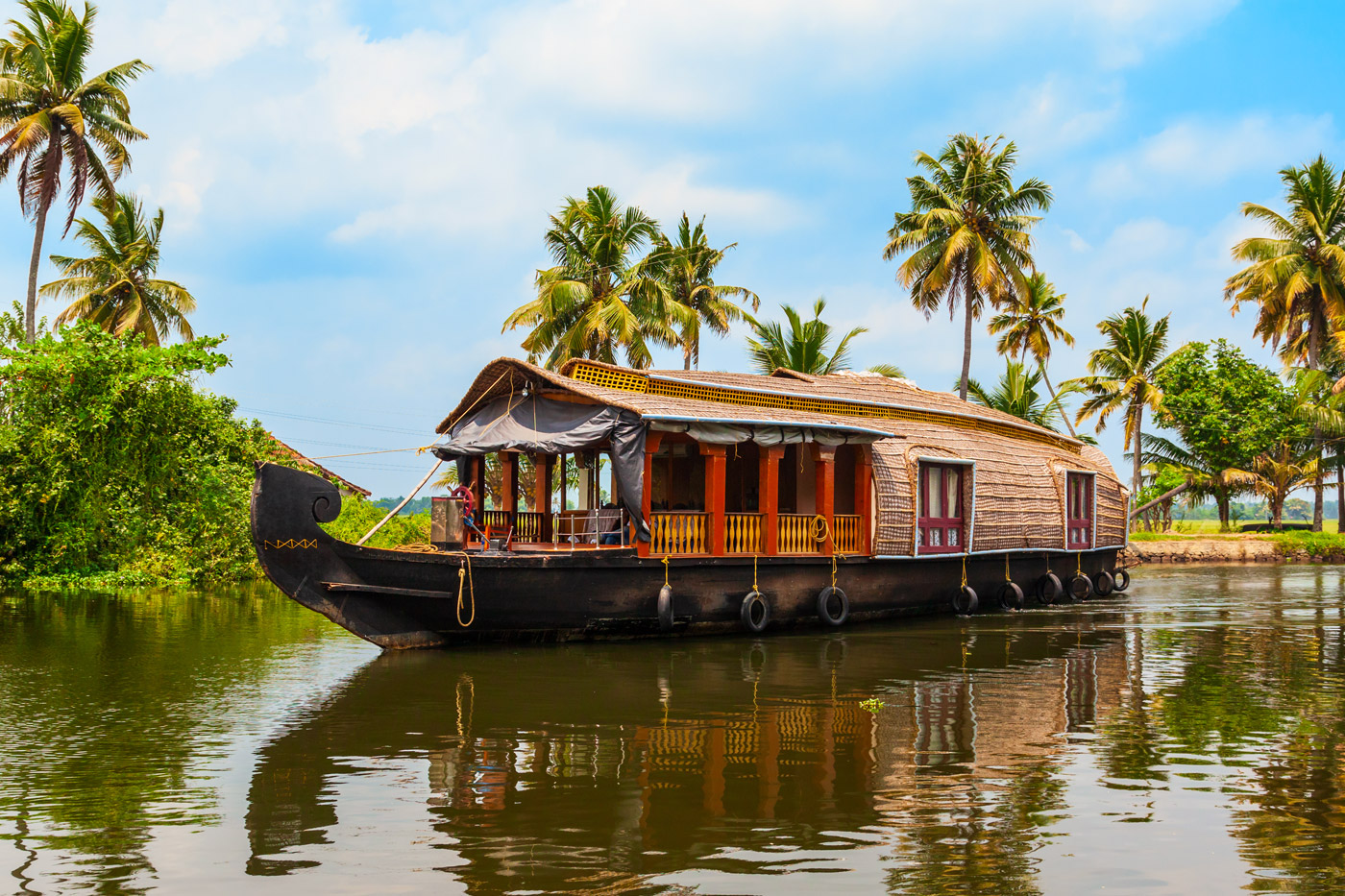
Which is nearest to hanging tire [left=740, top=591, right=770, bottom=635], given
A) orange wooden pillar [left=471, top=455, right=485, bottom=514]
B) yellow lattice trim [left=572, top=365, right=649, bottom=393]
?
yellow lattice trim [left=572, top=365, right=649, bottom=393]

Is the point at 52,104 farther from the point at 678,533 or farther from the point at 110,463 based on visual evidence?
the point at 678,533

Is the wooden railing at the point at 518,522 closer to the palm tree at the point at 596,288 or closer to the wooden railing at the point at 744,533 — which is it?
the wooden railing at the point at 744,533

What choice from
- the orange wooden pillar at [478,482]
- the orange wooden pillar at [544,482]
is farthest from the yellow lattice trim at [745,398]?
the orange wooden pillar at [544,482]

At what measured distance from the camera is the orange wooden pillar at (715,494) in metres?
12.9

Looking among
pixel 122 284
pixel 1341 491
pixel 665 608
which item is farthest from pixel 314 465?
pixel 1341 491

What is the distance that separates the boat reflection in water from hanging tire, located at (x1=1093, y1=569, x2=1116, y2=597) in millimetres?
8717

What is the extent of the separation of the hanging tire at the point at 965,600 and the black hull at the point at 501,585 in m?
2.19

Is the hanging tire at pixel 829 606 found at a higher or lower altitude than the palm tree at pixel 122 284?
lower

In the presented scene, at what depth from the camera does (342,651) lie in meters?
12.2

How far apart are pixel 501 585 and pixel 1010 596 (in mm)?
8880

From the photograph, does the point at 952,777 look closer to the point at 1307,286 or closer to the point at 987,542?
the point at 987,542

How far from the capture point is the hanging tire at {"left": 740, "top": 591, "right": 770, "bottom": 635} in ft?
42.4

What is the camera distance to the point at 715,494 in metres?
13.0

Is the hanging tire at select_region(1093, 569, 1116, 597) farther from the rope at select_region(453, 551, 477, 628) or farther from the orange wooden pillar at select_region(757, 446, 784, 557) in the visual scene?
the rope at select_region(453, 551, 477, 628)
